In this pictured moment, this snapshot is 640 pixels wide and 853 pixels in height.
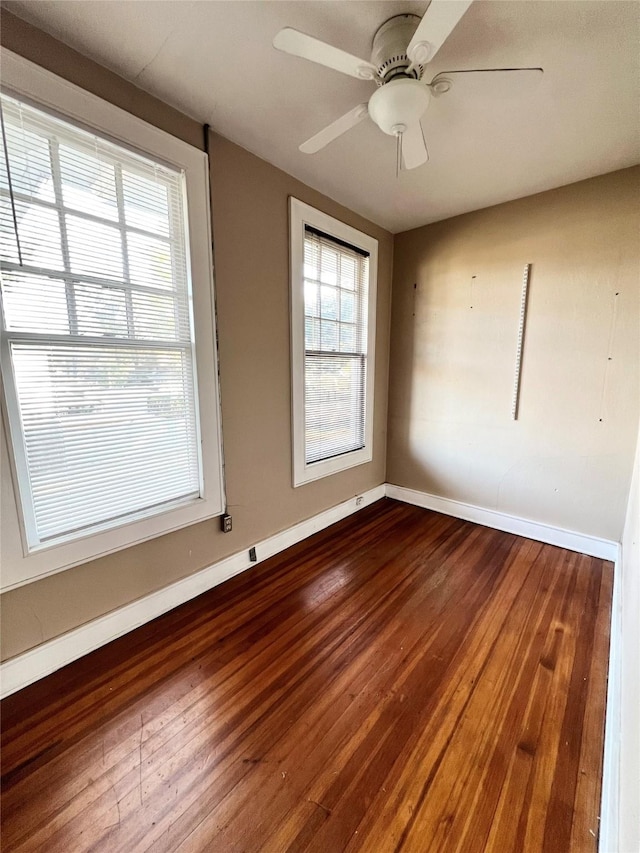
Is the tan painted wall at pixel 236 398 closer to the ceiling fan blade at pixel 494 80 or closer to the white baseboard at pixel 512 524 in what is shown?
the ceiling fan blade at pixel 494 80

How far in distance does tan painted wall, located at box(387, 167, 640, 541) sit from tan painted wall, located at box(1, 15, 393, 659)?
105 centimetres

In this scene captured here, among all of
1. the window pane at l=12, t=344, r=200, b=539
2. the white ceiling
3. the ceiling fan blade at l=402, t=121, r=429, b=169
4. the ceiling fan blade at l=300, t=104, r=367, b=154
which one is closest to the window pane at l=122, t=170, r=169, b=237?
the white ceiling

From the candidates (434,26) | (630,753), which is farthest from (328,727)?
(434,26)

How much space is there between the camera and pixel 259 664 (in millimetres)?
1504

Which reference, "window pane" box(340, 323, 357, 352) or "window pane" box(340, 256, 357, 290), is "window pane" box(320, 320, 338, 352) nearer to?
"window pane" box(340, 323, 357, 352)

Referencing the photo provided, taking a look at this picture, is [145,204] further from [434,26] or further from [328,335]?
[328,335]

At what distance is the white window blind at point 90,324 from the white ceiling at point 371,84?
0.36 m

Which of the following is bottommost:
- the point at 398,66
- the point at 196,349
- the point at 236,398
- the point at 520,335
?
the point at 236,398

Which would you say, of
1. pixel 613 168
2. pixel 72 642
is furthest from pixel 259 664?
pixel 613 168

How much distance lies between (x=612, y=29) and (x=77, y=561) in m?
2.96

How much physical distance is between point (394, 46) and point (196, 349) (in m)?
1.47

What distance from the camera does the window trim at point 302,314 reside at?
225cm

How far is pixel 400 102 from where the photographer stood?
126 centimetres

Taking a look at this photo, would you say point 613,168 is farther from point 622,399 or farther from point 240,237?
point 240,237
